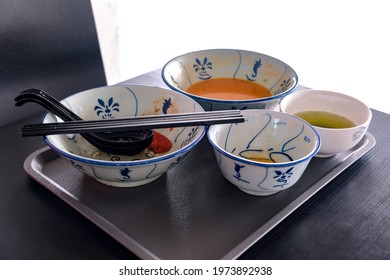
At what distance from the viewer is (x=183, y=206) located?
2.04ft

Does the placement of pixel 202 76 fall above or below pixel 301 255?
above

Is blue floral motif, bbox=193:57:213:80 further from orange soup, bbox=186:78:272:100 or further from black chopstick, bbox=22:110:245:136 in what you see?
black chopstick, bbox=22:110:245:136

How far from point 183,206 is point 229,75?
17.3 inches

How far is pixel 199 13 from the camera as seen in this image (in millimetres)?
2086

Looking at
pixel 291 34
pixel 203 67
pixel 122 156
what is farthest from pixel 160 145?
pixel 291 34

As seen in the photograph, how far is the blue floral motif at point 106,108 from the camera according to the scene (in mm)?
772

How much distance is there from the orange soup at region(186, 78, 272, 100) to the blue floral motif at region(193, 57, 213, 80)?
2 centimetres

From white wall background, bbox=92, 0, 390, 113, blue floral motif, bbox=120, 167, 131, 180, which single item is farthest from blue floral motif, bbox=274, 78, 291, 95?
white wall background, bbox=92, 0, 390, 113

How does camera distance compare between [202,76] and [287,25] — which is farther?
[287,25]

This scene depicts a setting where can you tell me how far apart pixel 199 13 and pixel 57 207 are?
168 centimetres

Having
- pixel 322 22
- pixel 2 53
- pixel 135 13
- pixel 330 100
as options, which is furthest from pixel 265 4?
pixel 2 53

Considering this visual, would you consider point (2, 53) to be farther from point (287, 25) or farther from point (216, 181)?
point (287, 25)

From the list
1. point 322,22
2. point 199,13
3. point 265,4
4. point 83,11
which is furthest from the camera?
point 199,13

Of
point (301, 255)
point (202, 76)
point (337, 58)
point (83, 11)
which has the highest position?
point (83, 11)
